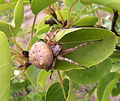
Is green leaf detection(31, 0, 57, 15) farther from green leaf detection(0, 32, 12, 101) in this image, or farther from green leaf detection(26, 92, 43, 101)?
green leaf detection(26, 92, 43, 101)

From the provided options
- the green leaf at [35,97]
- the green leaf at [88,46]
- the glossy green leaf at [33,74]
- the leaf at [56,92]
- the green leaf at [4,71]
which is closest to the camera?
the green leaf at [4,71]

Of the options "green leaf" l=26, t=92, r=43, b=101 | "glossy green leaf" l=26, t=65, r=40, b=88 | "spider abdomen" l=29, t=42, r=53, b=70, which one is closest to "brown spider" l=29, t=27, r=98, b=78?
"spider abdomen" l=29, t=42, r=53, b=70

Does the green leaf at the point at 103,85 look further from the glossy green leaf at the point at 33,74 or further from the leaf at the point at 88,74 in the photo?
the glossy green leaf at the point at 33,74

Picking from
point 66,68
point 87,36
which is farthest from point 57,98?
point 87,36

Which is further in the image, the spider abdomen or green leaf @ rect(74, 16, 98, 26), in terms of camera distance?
green leaf @ rect(74, 16, 98, 26)

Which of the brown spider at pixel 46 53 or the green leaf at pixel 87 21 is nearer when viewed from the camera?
the brown spider at pixel 46 53

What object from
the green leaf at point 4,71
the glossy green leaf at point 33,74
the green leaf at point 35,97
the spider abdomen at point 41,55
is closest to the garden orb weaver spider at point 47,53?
the spider abdomen at point 41,55

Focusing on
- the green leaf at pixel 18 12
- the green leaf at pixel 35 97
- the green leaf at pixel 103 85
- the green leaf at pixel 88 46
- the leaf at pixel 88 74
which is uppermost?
the green leaf at pixel 18 12

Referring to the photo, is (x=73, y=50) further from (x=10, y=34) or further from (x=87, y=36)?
(x=10, y=34)
